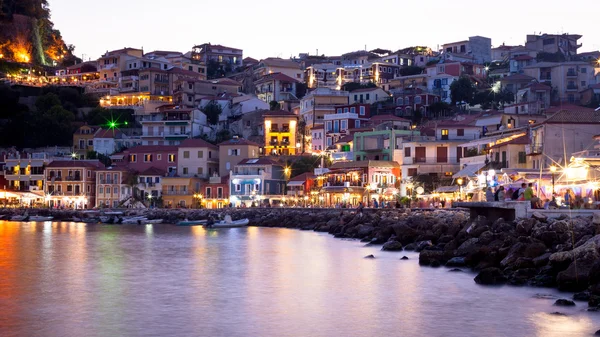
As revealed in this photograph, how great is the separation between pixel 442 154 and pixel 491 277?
38256 millimetres

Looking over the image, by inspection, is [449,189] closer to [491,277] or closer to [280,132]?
[491,277]

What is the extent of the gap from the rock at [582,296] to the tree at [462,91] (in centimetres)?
6567

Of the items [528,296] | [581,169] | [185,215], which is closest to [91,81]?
[185,215]

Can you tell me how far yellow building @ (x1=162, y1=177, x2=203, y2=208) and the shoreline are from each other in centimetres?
3212

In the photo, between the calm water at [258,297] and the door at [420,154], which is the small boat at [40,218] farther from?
the door at [420,154]

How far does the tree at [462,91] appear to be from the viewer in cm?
8438

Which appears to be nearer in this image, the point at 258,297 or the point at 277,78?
the point at 258,297

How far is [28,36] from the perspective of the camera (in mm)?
114750

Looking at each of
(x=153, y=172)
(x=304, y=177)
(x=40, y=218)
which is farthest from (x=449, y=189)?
(x=40, y=218)

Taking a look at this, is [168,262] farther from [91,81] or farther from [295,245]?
[91,81]

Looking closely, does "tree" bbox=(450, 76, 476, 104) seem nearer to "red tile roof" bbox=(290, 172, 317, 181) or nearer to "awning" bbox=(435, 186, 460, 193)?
"red tile roof" bbox=(290, 172, 317, 181)

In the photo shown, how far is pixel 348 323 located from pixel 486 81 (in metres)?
76.4

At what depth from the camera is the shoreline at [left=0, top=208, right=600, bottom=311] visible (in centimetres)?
2108

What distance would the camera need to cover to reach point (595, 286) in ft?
65.9
